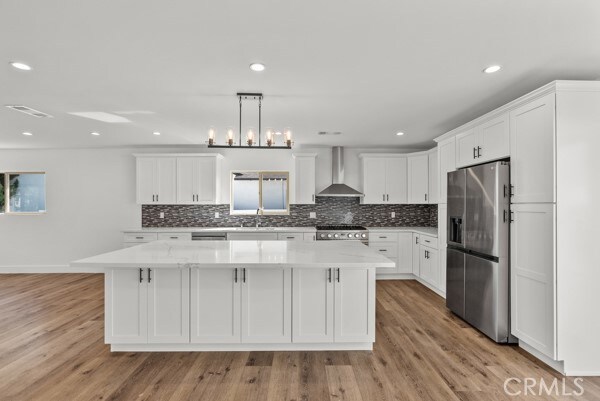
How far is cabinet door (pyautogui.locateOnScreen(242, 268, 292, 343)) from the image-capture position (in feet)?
9.29

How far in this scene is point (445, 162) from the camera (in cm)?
425

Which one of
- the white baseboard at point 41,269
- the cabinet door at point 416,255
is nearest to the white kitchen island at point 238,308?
the cabinet door at point 416,255

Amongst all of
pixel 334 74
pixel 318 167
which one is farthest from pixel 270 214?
pixel 334 74

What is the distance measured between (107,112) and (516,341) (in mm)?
5108

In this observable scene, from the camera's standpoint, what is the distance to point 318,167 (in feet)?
20.1

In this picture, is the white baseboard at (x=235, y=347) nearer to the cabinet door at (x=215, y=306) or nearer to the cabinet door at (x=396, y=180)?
the cabinet door at (x=215, y=306)

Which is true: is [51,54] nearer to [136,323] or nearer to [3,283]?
[136,323]

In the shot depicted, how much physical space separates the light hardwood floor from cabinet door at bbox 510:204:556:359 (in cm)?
26

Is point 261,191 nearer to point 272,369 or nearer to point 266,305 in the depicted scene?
point 266,305

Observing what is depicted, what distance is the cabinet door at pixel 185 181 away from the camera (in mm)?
Result: 5719

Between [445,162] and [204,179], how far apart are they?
404 cm

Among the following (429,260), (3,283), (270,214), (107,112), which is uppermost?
(107,112)

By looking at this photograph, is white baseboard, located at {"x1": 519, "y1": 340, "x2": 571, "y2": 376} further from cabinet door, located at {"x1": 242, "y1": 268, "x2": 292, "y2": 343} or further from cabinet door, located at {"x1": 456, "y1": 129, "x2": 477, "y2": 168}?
cabinet door, located at {"x1": 242, "y1": 268, "x2": 292, "y2": 343}

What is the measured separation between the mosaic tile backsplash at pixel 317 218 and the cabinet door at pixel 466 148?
2.41 meters
